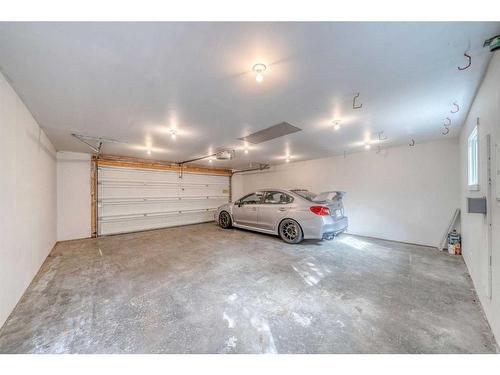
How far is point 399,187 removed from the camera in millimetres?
4547

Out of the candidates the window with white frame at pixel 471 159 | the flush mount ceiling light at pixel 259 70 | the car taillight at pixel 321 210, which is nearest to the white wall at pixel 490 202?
the window with white frame at pixel 471 159

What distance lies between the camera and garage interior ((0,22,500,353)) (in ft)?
4.58

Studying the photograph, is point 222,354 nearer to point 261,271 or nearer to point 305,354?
point 305,354

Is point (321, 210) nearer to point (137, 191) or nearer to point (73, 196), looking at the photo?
point (137, 191)

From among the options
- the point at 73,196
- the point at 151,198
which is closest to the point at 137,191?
the point at 151,198

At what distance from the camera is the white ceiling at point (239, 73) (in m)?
1.28

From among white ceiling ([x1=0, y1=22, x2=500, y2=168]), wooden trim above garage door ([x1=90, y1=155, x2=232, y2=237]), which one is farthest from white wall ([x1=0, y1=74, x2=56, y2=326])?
wooden trim above garage door ([x1=90, y1=155, x2=232, y2=237])

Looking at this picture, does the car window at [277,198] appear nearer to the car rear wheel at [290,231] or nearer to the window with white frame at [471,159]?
the car rear wheel at [290,231]

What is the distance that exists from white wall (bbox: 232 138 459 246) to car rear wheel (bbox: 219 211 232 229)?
317 cm

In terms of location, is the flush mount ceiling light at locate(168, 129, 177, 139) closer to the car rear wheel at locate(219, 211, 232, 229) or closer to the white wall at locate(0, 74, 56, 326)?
the white wall at locate(0, 74, 56, 326)

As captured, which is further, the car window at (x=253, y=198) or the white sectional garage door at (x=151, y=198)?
the white sectional garage door at (x=151, y=198)

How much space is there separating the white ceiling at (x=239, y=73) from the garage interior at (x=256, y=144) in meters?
0.02
